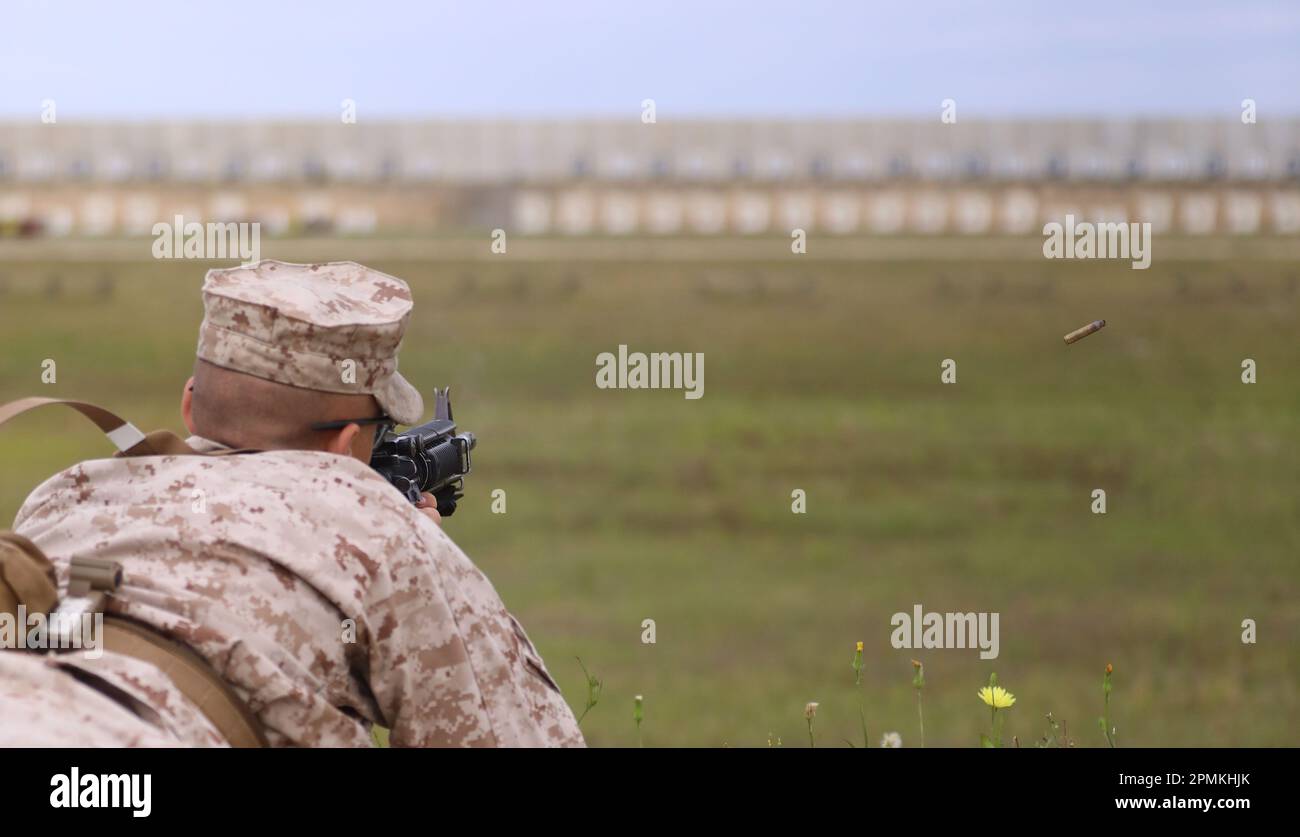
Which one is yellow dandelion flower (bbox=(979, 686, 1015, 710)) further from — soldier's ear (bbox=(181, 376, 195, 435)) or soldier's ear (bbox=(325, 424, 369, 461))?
soldier's ear (bbox=(181, 376, 195, 435))

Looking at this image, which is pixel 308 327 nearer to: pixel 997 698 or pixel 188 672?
pixel 188 672

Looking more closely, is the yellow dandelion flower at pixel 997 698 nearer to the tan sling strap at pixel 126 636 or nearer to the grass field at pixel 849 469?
the tan sling strap at pixel 126 636

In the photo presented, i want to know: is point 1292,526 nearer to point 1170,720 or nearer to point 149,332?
point 1170,720

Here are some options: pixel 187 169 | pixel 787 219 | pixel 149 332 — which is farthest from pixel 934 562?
pixel 187 169

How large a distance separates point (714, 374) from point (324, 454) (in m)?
19.7

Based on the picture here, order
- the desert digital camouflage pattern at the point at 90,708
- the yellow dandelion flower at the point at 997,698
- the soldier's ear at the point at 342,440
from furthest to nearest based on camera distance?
1. the yellow dandelion flower at the point at 997,698
2. the soldier's ear at the point at 342,440
3. the desert digital camouflage pattern at the point at 90,708

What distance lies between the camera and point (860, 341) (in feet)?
77.5

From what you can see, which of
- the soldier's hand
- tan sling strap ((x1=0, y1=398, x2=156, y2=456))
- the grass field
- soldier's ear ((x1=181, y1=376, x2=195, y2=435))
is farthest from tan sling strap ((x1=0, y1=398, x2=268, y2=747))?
the grass field

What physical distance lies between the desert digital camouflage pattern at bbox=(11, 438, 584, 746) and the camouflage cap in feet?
0.42

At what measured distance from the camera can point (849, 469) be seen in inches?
725

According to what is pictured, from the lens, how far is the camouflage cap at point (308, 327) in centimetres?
227

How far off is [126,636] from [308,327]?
1.62ft

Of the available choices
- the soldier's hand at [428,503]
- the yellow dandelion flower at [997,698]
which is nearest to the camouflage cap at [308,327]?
the soldier's hand at [428,503]

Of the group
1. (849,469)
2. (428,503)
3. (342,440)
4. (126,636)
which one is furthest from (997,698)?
(849,469)
